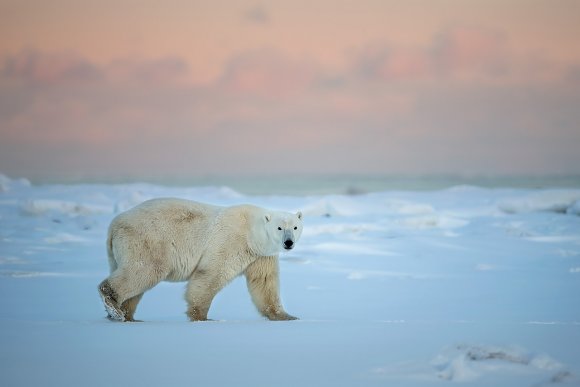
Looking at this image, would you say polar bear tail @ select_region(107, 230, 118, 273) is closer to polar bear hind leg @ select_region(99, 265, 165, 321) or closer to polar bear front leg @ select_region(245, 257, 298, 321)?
polar bear hind leg @ select_region(99, 265, 165, 321)

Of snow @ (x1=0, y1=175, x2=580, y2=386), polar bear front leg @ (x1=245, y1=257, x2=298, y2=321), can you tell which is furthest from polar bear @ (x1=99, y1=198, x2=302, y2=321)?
snow @ (x1=0, y1=175, x2=580, y2=386)

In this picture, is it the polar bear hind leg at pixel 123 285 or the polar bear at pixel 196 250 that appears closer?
the polar bear hind leg at pixel 123 285

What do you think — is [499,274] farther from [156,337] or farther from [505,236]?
[156,337]

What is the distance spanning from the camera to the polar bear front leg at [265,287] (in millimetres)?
6105

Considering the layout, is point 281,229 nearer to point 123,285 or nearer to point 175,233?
point 175,233


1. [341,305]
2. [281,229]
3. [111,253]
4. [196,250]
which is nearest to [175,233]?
[196,250]

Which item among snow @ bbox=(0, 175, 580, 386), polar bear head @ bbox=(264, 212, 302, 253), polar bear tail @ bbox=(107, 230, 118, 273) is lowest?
snow @ bbox=(0, 175, 580, 386)

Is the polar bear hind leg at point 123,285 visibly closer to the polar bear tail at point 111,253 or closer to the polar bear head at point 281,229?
the polar bear tail at point 111,253

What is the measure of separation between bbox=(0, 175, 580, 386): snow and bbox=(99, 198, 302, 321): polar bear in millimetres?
361

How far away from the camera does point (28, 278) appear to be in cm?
1012

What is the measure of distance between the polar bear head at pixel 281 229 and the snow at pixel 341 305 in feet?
2.48

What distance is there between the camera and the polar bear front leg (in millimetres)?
6105

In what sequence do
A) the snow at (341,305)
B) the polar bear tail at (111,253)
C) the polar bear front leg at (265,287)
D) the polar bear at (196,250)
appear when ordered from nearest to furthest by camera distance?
the snow at (341,305), the polar bear at (196,250), the polar bear tail at (111,253), the polar bear front leg at (265,287)

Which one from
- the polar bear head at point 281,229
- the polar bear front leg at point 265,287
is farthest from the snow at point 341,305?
the polar bear head at point 281,229
